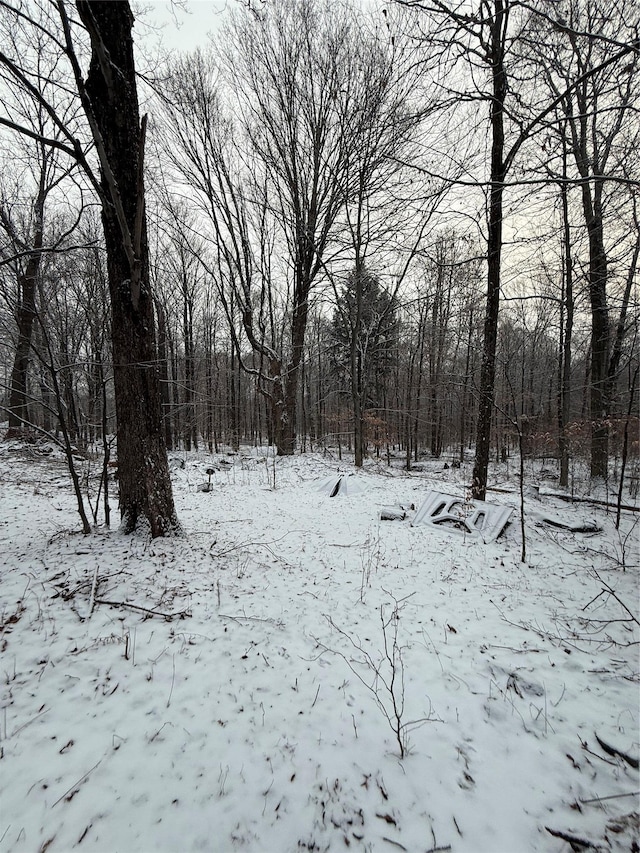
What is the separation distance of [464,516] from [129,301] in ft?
19.3

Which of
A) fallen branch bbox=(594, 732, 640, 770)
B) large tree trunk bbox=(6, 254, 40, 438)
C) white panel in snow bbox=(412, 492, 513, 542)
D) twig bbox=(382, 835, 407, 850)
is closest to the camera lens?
twig bbox=(382, 835, 407, 850)

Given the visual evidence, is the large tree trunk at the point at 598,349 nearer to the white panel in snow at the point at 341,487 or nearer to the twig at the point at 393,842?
the white panel in snow at the point at 341,487

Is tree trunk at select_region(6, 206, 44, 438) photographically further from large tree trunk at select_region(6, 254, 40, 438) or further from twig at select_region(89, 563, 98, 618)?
Result: twig at select_region(89, 563, 98, 618)

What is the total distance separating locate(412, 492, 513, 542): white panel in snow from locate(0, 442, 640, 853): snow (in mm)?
1100

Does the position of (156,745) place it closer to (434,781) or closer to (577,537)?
(434,781)

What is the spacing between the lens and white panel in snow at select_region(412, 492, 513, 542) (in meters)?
5.41

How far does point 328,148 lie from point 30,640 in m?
14.5

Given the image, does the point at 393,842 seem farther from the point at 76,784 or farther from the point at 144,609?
the point at 144,609

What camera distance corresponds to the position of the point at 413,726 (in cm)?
195

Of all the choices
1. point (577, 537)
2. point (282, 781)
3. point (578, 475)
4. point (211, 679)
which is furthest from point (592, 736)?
point (578, 475)

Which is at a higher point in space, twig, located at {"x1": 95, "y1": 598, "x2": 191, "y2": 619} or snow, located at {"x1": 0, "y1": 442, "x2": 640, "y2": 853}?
twig, located at {"x1": 95, "y1": 598, "x2": 191, "y2": 619}

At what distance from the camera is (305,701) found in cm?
209

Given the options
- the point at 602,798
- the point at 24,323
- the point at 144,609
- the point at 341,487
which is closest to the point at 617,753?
the point at 602,798

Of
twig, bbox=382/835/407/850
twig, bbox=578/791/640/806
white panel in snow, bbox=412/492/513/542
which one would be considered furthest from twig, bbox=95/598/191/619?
white panel in snow, bbox=412/492/513/542
